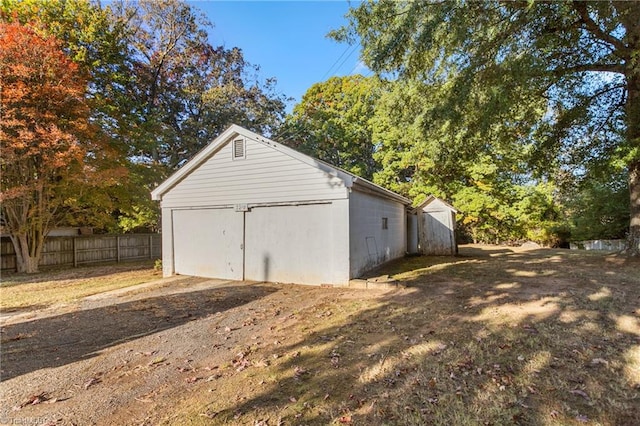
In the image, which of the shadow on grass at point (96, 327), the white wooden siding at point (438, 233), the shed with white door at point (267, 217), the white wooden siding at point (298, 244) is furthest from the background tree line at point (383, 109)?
the shadow on grass at point (96, 327)

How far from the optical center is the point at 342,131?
22031mm

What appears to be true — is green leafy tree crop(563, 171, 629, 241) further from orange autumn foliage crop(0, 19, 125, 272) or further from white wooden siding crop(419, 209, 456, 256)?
orange autumn foliage crop(0, 19, 125, 272)

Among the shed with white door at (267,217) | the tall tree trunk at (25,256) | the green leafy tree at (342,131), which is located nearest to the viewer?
the shed with white door at (267,217)

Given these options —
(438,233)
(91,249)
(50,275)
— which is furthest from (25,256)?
(438,233)

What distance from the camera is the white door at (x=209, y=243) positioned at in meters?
9.30

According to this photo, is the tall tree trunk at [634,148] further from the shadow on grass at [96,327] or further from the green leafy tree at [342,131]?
the green leafy tree at [342,131]

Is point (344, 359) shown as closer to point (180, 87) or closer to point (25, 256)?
point (25, 256)

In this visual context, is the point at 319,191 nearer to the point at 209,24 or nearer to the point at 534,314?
the point at 534,314

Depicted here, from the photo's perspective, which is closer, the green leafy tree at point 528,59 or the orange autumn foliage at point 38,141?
the green leafy tree at point 528,59

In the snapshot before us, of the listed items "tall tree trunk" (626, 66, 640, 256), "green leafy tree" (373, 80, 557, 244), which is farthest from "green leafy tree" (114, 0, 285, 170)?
"tall tree trunk" (626, 66, 640, 256)

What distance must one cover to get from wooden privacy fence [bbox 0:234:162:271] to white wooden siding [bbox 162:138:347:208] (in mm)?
6907

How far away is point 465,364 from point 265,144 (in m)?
6.94

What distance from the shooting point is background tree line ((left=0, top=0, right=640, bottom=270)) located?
24.9 ft

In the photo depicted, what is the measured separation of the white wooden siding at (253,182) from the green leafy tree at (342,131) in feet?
40.9
